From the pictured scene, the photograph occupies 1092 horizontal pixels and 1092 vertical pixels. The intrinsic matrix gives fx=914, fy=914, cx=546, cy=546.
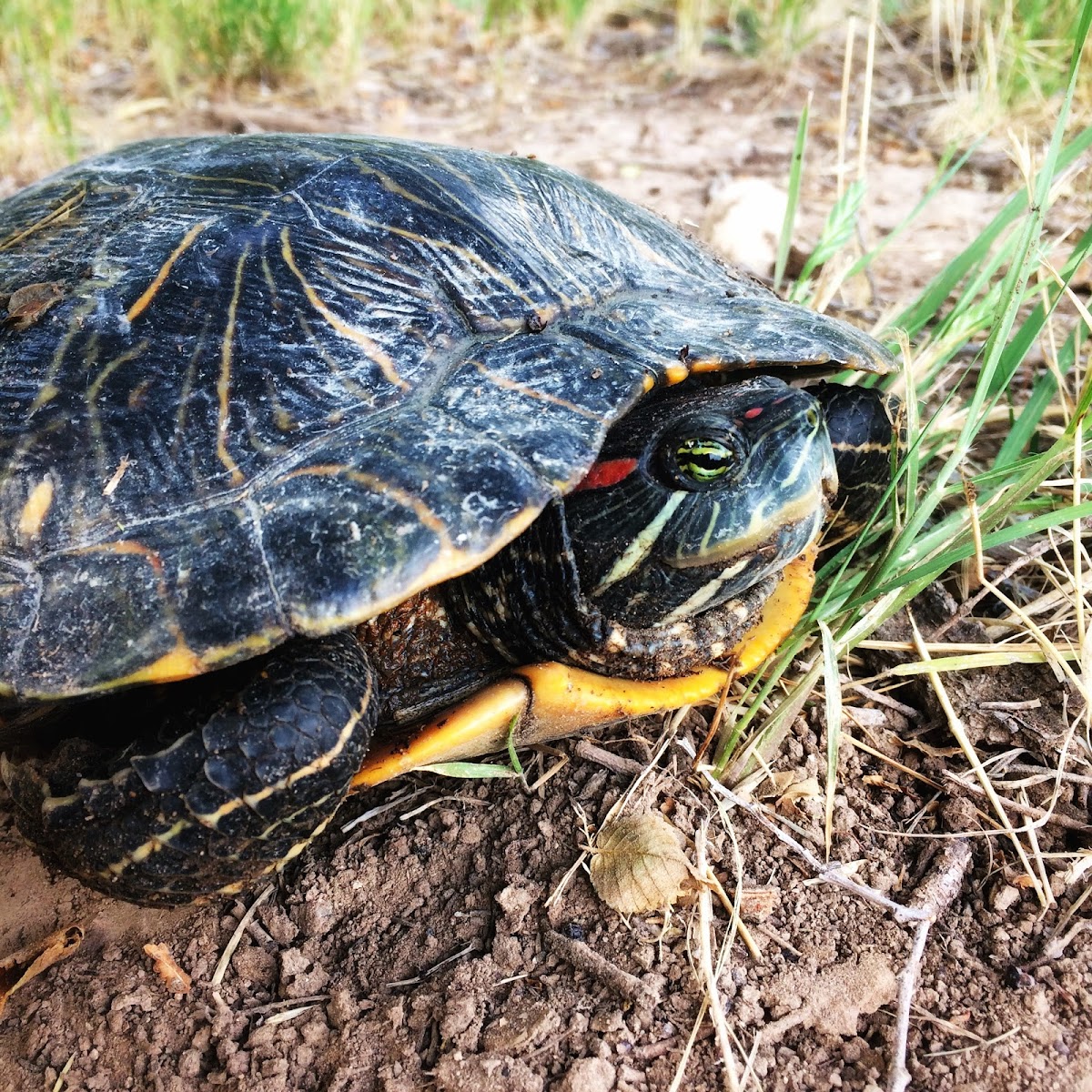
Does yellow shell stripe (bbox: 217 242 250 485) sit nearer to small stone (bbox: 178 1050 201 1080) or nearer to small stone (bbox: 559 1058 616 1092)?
small stone (bbox: 178 1050 201 1080)

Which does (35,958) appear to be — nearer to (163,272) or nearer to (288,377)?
(288,377)

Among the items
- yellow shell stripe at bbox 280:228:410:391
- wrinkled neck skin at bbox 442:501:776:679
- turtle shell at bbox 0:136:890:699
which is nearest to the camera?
turtle shell at bbox 0:136:890:699

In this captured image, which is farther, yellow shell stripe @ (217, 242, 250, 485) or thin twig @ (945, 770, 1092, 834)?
thin twig @ (945, 770, 1092, 834)

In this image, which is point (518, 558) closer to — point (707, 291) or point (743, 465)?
point (743, 465)

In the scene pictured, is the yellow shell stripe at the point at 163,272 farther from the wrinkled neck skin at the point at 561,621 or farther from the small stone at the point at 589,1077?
the small stone at the point at 589,1077

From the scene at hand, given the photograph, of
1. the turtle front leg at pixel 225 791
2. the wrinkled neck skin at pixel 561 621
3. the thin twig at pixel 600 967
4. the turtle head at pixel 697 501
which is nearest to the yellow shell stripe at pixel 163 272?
the turtle front leg at pixel 225 791

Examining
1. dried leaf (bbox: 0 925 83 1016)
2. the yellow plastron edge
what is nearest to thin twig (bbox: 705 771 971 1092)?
the yellow plastron edge

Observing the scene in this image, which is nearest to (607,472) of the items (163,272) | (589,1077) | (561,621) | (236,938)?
(561,621)
